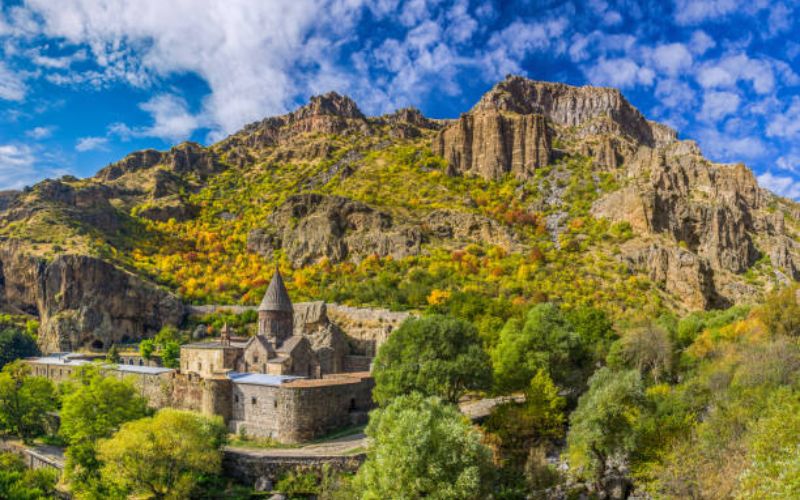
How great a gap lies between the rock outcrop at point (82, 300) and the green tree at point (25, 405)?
743 inches

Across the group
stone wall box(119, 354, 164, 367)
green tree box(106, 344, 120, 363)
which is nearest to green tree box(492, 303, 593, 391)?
stone wall box(119, 354, 164, 367)

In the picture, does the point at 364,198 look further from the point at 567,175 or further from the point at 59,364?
the point at 59,364

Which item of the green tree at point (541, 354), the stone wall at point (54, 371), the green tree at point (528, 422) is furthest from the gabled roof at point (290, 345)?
the stone wall at point (54, 371)

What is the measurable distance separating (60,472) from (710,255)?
242 feet

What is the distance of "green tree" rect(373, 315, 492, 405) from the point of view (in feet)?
99.4

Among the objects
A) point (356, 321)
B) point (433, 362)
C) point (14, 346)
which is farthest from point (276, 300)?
point (14, 346)

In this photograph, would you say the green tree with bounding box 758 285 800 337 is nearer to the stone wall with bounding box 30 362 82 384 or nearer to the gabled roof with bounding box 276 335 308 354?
the gabled roof with bounding box 276 335 308 354

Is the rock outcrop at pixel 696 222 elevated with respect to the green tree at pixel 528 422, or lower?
elevated

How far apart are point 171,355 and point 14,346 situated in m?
15.3

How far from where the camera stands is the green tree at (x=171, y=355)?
49.5 m

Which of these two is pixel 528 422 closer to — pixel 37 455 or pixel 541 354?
pixel 541 354

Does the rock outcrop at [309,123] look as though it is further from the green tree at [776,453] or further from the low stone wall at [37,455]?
the green tree at [776,453]

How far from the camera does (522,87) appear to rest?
132 m

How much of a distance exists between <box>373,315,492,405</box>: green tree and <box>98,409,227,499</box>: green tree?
10.0 meters
